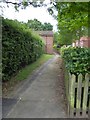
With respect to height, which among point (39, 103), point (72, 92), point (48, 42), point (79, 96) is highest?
point (48, 42)

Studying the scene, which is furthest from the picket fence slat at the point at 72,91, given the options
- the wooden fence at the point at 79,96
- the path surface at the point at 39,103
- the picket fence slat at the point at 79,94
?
the path surface at the point at 39,103

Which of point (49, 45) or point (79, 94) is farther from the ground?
point (49, 45)

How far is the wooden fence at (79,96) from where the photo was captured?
4.95 m

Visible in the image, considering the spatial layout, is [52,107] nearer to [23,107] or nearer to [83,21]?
[23,107]

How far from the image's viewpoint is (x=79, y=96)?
5020mm

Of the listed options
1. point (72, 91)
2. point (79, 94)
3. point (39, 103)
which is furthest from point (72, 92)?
point (39, 103)

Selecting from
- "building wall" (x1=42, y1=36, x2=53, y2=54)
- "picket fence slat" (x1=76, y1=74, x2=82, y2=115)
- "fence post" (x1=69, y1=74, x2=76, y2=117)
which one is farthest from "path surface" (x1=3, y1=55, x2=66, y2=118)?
"building wall" (x1=42, y1=36, x2=53, y2=54)

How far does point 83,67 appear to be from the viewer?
5.22m

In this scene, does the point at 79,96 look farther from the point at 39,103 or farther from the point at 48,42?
the point at 48,42

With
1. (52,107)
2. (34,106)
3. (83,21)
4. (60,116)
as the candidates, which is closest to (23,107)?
(34,106)

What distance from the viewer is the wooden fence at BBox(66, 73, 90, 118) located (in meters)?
4.95

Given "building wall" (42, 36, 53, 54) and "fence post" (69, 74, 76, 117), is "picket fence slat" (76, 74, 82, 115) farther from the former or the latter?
"building wall" (42, 36, 53, 54)

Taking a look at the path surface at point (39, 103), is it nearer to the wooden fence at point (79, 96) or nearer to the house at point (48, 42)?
the wooden fence at point (79, 96)

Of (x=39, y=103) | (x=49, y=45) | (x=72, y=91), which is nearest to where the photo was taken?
(x=72, y=91)
